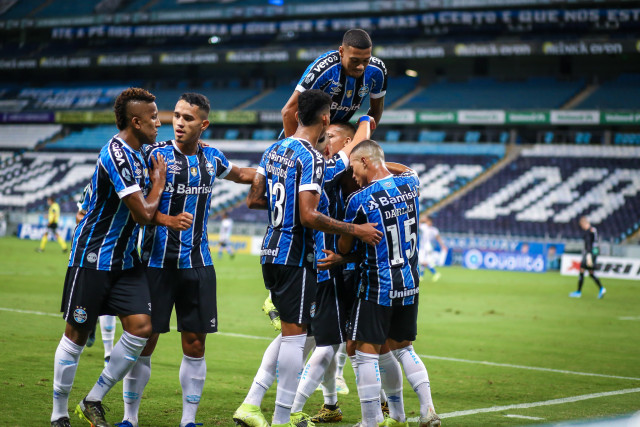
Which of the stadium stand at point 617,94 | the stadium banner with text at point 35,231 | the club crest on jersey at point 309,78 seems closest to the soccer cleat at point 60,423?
the club crest on jersey at point 309,78

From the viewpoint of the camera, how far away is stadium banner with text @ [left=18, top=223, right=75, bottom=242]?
39106 millimetres

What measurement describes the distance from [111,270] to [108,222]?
359mm

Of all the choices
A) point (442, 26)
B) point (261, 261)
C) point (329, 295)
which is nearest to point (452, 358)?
point (329, 295)

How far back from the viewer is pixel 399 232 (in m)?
6.37

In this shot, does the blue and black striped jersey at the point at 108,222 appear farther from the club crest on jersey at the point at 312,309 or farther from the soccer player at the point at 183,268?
the club crest on jersey at the point at 312,309

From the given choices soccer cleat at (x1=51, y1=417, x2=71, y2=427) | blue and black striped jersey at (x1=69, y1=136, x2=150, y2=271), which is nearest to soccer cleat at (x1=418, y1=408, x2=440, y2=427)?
blue and black striped jersey at (x1=69, y1=136, x2=150, y2=271)

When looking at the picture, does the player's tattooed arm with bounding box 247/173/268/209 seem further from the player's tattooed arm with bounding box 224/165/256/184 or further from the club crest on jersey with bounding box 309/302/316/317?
the club crest on jersey with bounding box 309/302/316/317

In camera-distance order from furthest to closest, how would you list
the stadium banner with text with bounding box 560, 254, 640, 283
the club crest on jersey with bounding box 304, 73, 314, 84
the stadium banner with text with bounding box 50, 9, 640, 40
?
the stadium banner with text with bounding box 50, 9, 640, 40, the stadium banner with text with bounding box 560, 254, 640, 283, the club crest on jersey with bounding box 304, 73, 314, 84

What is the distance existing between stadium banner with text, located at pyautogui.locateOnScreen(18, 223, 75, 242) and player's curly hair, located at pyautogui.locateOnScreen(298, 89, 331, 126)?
34.8 meters

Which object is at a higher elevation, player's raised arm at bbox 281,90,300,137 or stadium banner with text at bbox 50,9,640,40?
stadium banner with text at bbox 50,9,640,40

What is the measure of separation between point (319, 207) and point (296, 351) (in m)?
1.25

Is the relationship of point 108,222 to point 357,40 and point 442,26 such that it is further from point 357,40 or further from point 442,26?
point 442,26

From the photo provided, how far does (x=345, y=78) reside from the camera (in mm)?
7254

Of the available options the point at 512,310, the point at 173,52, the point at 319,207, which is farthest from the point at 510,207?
the point at 319,207
